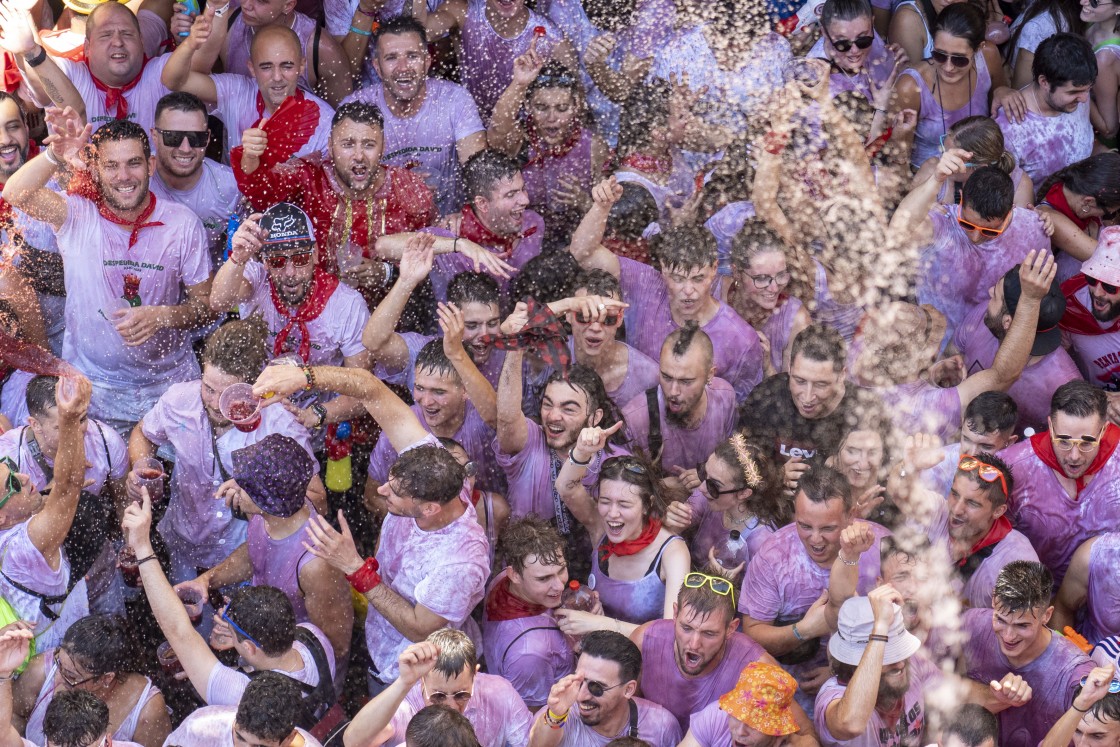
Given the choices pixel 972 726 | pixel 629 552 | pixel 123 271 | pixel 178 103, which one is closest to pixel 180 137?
pixel 178 103

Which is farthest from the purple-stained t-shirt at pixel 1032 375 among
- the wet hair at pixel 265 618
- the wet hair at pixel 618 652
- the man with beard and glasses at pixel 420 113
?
the wet hair at pixel 265 618

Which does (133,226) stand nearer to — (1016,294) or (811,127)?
(811,127)

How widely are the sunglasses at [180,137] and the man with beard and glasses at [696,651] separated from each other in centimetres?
304

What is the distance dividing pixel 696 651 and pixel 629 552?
57 centimetres

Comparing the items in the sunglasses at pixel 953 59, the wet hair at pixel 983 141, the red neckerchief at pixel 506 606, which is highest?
the sunglasses at pixel 953 59

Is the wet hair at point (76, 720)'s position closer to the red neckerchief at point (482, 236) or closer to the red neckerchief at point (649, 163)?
the red neckerchief at point (482, 236)

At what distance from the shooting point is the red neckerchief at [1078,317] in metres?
7.23

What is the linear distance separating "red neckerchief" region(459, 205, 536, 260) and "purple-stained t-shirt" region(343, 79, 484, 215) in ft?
1.08

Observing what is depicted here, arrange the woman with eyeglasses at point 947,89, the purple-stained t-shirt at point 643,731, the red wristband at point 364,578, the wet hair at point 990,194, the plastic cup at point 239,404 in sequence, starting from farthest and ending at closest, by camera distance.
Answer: the woman with eyeglasses at point 947,89 → the wet hair at point 990,194 → the plastic cup at point 239,404 → the red wristband at point 364,578 → the purple-stained t-shirt at point 643,731

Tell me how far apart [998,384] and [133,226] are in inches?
146

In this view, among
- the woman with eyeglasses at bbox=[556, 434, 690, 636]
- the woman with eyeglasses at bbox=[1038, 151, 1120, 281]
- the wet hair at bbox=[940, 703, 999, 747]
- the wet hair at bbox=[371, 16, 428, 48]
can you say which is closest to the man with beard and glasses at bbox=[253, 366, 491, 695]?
the woman with eyeglasses at bbox=[556, 434, 690, 636]

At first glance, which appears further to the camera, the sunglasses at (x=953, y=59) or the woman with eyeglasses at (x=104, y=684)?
the sunglasses at (x=953, y=59)

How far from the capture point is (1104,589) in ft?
20.5

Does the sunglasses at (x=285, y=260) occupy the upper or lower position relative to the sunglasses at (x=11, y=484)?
upper
